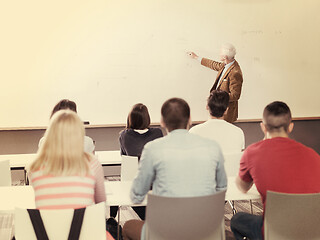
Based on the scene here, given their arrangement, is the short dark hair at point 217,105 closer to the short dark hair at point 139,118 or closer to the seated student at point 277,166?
the short dark hair at point 139,118

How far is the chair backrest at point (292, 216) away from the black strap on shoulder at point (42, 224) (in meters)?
0.95

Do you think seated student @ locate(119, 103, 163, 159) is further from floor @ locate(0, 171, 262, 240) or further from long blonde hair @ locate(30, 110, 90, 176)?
long blonde hair @ locate(30, 110, 90, 176)

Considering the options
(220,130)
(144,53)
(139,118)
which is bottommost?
(220,130)

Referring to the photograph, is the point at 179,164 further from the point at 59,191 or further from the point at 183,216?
the point at 59,191

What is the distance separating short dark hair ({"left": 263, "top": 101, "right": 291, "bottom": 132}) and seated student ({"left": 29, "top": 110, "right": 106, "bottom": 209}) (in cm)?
111

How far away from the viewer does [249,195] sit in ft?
8.41

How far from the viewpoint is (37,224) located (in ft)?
6.24

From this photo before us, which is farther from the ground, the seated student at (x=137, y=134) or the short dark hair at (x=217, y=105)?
the short dark hair at (x=217, y=105)

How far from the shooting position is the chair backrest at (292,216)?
220cm

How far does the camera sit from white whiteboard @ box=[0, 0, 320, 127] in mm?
5469

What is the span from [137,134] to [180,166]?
1406mm

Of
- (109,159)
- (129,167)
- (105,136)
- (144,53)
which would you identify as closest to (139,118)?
(129,167)

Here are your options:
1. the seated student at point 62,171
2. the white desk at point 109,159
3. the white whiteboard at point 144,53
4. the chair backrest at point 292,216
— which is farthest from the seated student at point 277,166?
the white whiteboard at point 144,53

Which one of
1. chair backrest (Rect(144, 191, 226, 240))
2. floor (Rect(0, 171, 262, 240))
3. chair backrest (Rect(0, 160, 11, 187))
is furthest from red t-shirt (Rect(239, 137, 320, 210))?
chair backrest (Rect(0, 160, 11, 187))
